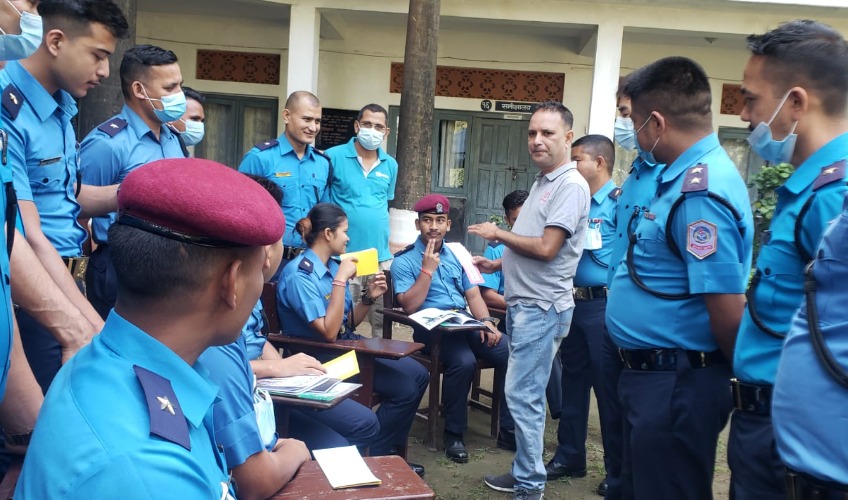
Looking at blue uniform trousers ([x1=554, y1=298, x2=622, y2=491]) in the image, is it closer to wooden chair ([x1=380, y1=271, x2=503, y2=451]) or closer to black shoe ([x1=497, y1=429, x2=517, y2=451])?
black shoe ([x1=497, y1=429, x2=517, y2=451])

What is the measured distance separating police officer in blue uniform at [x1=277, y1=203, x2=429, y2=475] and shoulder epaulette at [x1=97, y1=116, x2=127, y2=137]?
101 centimetres

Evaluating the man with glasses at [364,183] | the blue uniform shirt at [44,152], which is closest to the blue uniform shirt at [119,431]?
the blue uniform shirt at [44,152]

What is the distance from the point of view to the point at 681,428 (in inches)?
80.4

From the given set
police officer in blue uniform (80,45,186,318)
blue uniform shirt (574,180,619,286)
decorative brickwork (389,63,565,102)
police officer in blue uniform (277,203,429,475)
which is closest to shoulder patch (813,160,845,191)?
blue uniform shirt (574,180,619,286)

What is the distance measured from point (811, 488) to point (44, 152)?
2333 millimetres

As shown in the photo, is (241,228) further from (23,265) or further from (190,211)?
Result: (23,265)

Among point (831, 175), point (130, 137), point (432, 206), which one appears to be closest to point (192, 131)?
point (130, 137)

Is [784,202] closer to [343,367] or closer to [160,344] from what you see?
[160,344]

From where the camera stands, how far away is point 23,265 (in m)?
1.73

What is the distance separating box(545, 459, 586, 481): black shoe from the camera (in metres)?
3.64

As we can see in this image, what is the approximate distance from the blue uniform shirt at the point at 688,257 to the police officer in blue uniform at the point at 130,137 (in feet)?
6.84

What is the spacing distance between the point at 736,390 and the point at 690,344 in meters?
0.29

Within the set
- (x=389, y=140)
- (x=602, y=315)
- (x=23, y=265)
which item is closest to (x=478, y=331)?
(x=602, y=315)

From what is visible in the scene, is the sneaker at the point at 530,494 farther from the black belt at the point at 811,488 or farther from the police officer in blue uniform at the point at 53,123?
the police officer in blue uniform at the point at 53,123
